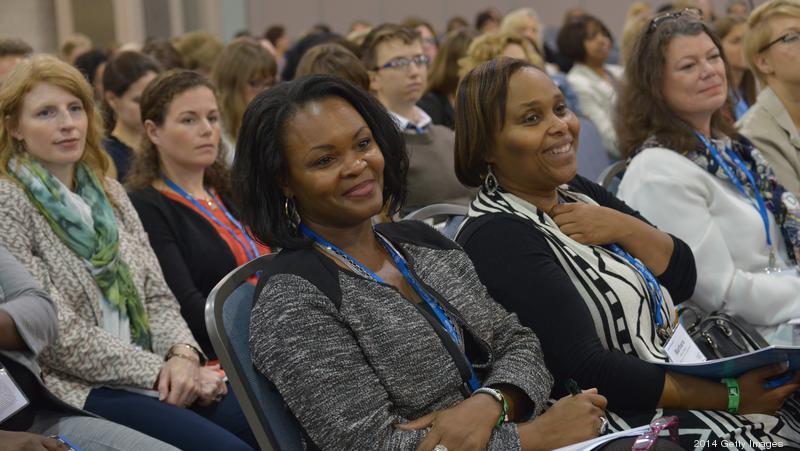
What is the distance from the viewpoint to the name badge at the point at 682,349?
80.1 inches

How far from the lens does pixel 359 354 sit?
5.44 ft

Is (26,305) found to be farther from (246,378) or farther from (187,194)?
(187,194)

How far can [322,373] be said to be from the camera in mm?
1598

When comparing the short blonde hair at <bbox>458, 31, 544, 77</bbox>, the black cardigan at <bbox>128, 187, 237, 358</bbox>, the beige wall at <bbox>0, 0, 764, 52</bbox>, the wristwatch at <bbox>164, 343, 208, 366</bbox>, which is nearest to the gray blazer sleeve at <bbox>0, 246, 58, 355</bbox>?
the wristwatch at <bbox>164, 343, 208, 366</bbox>

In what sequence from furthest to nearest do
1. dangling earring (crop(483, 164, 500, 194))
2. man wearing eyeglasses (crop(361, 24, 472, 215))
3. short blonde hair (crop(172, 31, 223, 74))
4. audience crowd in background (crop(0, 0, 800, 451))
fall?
short blonde hair (crop(172, 31, 223, 74))
man wearing eyeglasses (crop(361, 24, 472, 215))
dangling earring (crop(483, 164, 500, 194))
audience crowd in background (crop(0, 0, 800, 451))

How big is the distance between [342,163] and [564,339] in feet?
1.88

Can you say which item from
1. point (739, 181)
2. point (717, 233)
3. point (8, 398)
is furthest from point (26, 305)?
point (739, 181)

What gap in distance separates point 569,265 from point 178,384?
1.01 meters

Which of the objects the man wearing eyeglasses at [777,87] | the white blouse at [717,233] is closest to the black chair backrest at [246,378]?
the white blouse at [717,233]

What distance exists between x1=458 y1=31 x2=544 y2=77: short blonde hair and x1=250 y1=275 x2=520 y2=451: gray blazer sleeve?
2.76 m

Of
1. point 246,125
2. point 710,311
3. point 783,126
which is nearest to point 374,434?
point 246,125

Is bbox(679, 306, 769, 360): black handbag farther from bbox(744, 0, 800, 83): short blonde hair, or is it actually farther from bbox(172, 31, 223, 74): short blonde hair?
bbox(172, 31, 223, 74): short blonde hair

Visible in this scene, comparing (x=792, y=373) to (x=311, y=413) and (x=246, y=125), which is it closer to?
(x=311, y=413)

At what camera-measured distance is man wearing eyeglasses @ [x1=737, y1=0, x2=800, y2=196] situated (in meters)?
3.23
